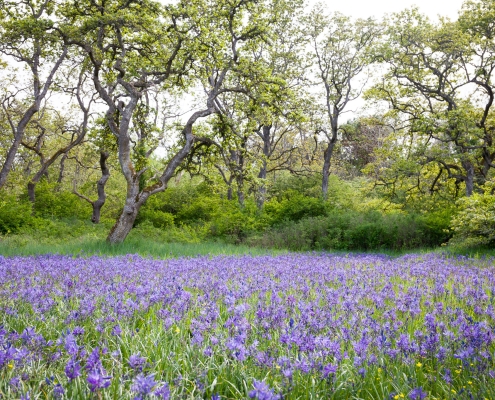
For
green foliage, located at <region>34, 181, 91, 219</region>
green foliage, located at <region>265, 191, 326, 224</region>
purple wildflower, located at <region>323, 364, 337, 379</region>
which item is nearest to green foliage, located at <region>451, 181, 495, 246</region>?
green foliage, located at <region>265, 191, 326, 224</region>

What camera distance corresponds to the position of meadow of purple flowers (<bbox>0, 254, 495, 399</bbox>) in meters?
1.96

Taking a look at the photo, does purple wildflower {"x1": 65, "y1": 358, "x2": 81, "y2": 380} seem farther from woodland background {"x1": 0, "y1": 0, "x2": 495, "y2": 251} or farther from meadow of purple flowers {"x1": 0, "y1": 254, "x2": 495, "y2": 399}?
woodland background {"x1": 0, "y1": 0, "x2": 495, "y2": 251}

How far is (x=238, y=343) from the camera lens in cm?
226

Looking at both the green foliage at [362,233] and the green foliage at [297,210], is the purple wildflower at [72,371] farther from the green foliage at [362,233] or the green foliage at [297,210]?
the green foliage at [297,210]

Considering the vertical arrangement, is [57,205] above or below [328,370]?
above

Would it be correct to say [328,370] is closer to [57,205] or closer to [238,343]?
[238,343]

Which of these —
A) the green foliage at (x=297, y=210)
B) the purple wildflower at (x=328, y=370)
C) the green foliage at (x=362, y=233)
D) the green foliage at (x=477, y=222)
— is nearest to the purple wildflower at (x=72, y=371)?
the purple wildflower at (x=328, y=370)

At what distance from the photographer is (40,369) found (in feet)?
6.77

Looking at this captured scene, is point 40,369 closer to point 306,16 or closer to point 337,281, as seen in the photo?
point 337,281

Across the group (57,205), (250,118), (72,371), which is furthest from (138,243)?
(57,205)

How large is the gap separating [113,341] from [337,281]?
351 cm

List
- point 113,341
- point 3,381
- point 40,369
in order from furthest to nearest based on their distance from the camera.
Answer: point 113,341
point 40,369
point 3,381

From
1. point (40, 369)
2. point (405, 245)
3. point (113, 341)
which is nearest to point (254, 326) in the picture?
point (113, 341)

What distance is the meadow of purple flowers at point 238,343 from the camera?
1956mm
